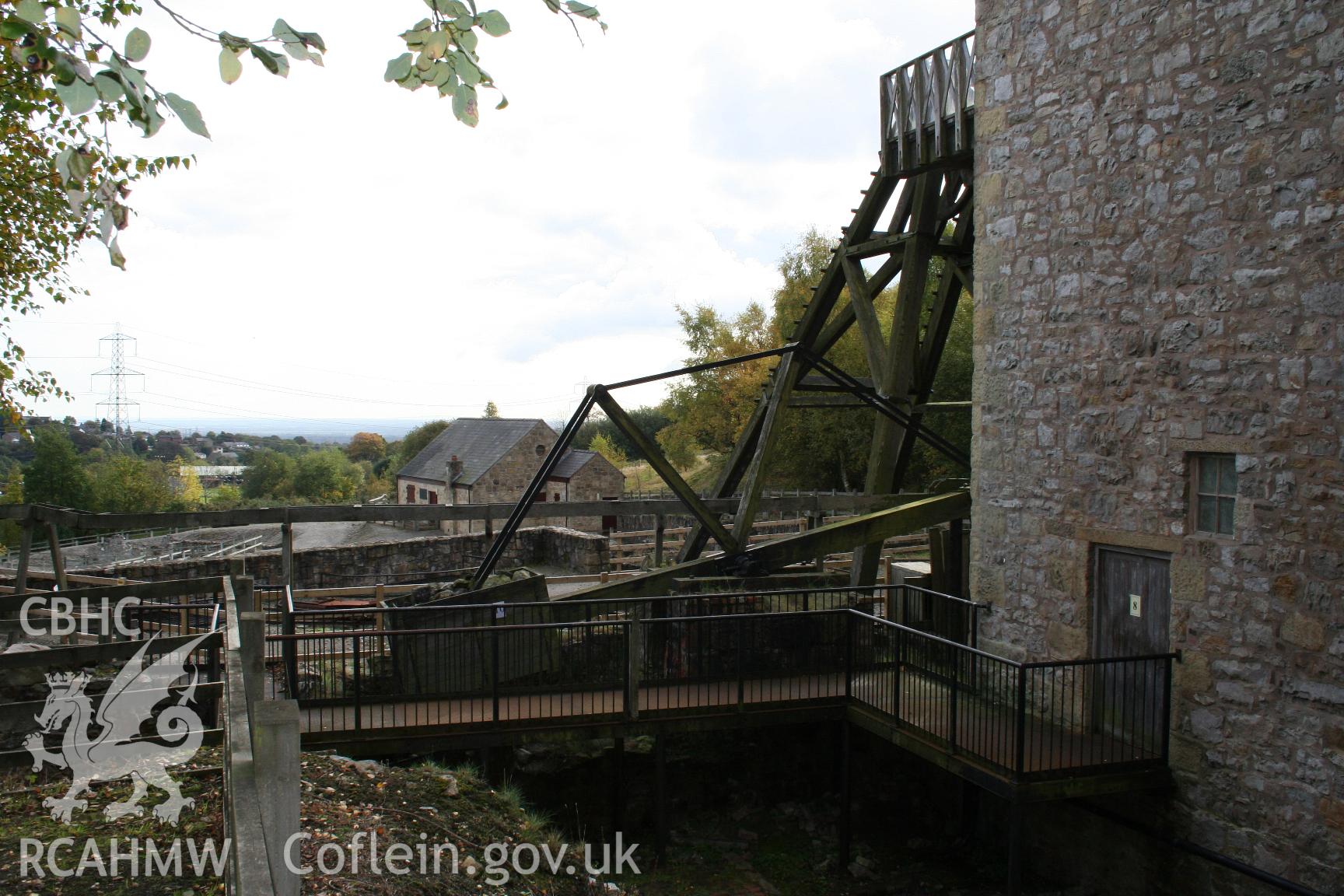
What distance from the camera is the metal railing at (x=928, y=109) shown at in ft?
33.0

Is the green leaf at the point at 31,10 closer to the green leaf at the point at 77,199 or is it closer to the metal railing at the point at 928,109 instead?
the green leaf at the point at 77,199

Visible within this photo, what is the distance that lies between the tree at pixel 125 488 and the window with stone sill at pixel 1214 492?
5619 cm

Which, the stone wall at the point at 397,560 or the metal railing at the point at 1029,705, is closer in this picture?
the metal railing at the point at 1029,705

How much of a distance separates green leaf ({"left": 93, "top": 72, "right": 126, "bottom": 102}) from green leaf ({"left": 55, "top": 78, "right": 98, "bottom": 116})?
0.03m

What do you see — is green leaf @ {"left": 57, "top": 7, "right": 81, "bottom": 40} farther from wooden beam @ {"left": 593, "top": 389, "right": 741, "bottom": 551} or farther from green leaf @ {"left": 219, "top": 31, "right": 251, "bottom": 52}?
wooden beam @ {"left": 593, "top": 389, "right": 741, "bottom": 551}

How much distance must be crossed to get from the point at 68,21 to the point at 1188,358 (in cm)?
709

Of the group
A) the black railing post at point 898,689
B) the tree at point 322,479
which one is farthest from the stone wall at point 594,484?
the tree at point 322,479

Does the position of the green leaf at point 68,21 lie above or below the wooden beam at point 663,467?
above

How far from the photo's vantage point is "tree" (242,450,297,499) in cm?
7288

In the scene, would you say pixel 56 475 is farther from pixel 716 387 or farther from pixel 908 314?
pixel 908 314

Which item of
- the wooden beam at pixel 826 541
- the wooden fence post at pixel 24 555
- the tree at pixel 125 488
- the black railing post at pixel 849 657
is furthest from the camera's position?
the tree at pixel 125 488

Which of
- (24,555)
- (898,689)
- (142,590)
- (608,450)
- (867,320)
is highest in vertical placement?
(867,320)

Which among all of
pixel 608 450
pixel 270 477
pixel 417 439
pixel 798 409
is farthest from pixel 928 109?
pixel 270 477

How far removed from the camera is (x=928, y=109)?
34.8 feet
